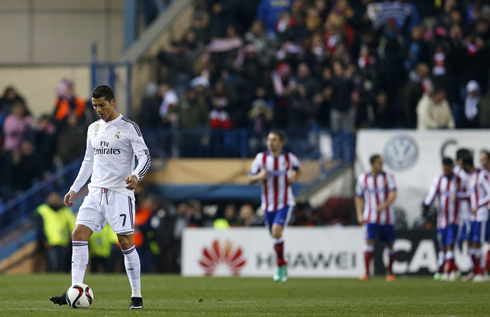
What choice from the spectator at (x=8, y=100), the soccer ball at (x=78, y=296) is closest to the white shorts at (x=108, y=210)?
the soccer ball at (x=78, y=296)

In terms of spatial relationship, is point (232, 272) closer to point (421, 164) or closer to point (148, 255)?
point (148, 255)

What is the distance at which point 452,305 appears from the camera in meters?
9.64

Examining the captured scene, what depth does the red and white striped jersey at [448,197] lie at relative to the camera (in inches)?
624

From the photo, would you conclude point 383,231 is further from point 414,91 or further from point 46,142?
point 46,142

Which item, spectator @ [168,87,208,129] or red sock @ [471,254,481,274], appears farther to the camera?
spectator @ [168,87,208,129]

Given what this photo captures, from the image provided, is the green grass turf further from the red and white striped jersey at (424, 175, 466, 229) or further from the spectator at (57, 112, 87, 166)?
the spectator at (57, 112, 87, 166)

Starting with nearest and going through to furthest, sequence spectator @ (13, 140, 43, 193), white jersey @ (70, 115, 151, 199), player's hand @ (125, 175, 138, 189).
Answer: player's hand @ (125, 175, 138, 189), white jersey @ (70, 115, 151, 199), spectator @ (13, 140, 43, 193)

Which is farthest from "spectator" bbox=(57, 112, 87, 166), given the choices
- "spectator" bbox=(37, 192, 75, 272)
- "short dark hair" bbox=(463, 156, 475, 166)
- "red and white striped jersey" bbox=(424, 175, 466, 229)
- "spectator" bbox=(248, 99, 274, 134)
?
"short dark hair" bbox=(463, 156, 475, 166)

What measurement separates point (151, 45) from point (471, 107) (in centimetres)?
864

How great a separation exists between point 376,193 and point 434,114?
367 cm

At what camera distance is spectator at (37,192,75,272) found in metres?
19.4

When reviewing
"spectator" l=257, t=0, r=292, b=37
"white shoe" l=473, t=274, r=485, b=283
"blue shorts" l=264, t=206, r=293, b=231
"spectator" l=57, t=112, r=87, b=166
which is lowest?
"white shoe" l=473, t=274, r=485, b=283

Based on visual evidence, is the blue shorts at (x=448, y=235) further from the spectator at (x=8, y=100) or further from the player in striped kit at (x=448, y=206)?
the spectator at (x=8, y=100)

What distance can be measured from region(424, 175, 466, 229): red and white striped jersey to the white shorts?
8.23 m
